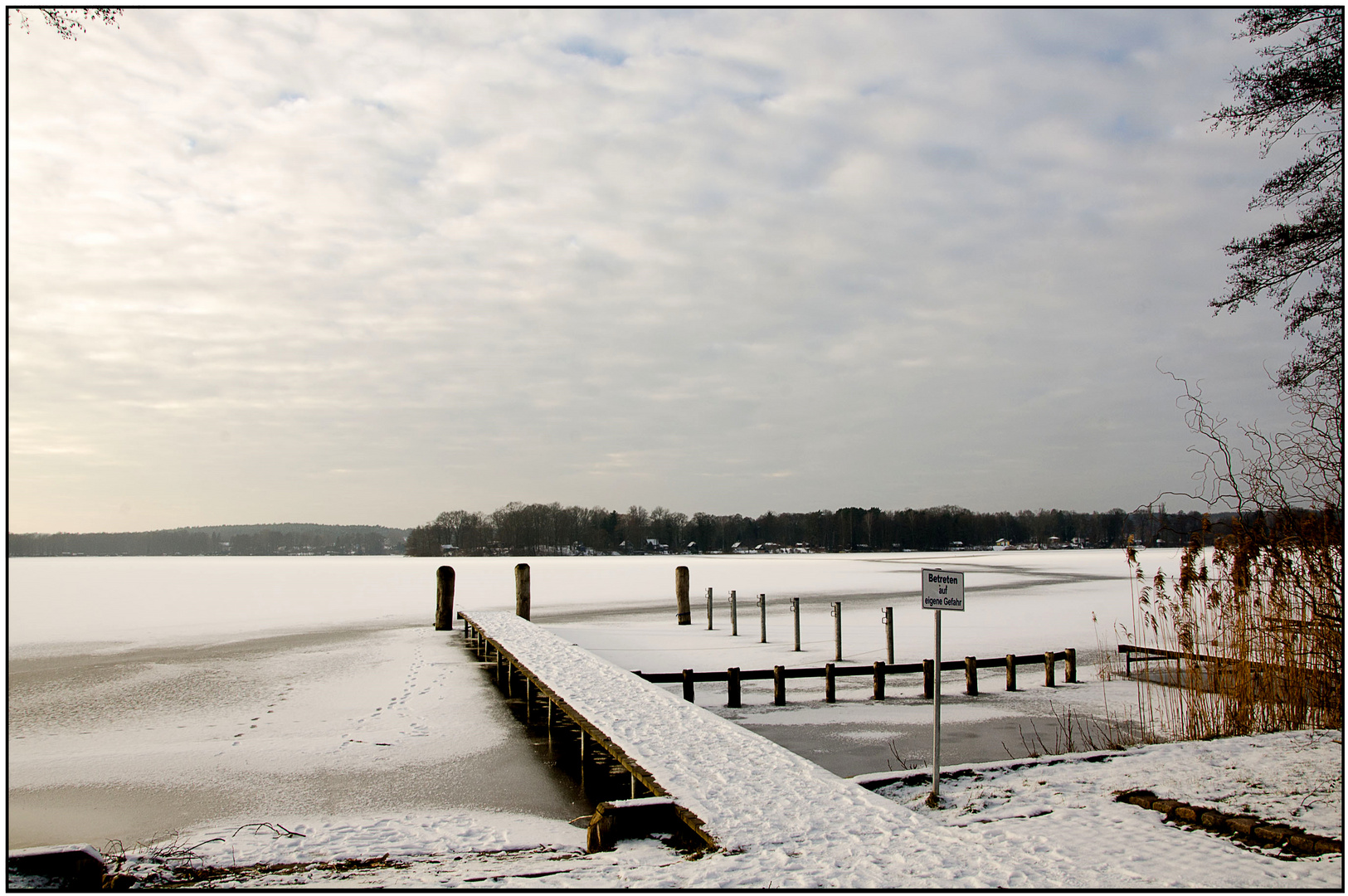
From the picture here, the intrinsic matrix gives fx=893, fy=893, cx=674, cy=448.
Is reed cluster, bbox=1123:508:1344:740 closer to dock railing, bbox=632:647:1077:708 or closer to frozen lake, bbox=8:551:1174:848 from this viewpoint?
frozen lake, bbox=8:551:1174:848

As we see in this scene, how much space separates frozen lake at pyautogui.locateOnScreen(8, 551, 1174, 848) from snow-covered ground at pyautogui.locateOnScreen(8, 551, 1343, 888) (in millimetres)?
55

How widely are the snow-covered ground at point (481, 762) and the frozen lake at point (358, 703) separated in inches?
2.2

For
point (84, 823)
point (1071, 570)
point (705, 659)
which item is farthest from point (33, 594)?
point (1071, 570)

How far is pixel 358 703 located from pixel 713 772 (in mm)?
6878

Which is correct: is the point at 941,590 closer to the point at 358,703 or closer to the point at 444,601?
the point at 358,703

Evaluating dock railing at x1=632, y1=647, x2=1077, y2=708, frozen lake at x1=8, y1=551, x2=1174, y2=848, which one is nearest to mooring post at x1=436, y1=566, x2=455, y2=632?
frozen lake at x1=8, y1=551, x2=1174, y2=848

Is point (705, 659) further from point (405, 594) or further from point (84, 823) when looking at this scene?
point (405, 594)

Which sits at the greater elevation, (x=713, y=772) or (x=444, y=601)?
(x=713, y=772)

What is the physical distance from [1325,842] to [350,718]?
942 centimetres

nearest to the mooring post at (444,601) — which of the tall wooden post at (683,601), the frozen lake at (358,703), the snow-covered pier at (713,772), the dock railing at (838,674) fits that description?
the frozen lake at (358,703)

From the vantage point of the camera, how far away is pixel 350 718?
34.9 feet

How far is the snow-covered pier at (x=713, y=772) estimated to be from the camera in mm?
5258

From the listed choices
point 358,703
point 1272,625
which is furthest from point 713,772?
point 358,703

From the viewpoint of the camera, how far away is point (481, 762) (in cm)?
885
